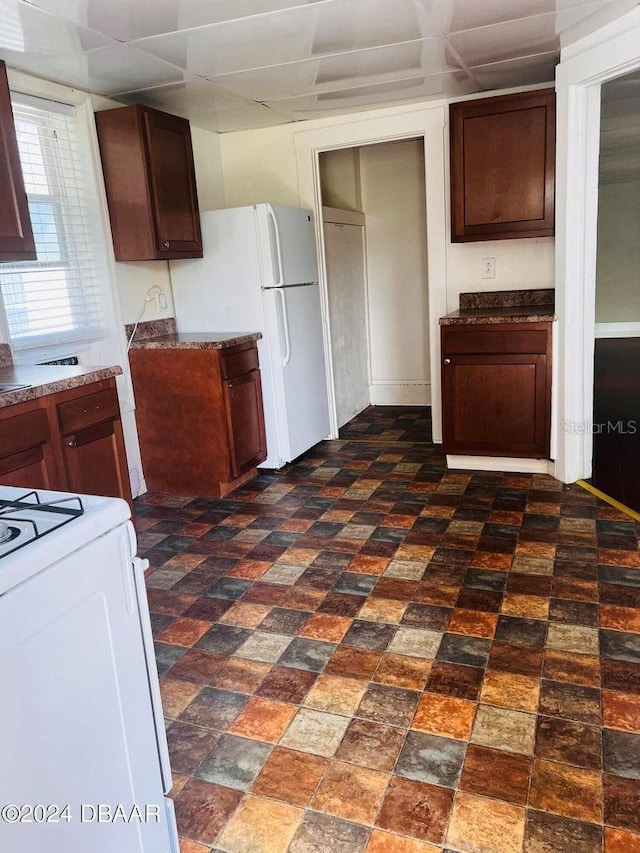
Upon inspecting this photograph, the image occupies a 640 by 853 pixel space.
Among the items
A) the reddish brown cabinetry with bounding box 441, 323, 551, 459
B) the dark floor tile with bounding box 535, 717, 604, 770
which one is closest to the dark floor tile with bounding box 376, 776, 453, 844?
the dark floor tile with bounding box 535, 717, 604, 770

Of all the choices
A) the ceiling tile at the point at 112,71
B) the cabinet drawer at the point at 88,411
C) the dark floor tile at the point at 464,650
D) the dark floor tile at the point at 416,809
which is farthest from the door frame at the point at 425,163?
the dark floor tile at the point at 416,809

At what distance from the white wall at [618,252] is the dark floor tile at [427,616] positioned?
8162 millimetres

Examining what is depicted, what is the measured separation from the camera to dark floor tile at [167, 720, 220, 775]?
5.88 ft

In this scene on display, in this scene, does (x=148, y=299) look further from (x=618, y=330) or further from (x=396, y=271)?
(x=618, y=330)

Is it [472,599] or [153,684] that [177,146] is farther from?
[153,684]

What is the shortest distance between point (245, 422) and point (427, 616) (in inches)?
73.9

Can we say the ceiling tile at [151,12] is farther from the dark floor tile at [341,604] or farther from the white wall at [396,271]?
the white wall at [396,271]

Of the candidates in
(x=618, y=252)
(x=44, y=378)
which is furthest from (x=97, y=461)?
(x=618, y=252)

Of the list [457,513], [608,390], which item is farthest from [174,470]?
[608,390]

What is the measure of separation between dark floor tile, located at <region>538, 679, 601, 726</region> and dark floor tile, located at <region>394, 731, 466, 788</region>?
0.31 m

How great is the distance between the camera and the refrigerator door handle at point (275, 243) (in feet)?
12.9

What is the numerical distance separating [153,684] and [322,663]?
1008 millimetres

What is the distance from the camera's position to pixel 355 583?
272 cm

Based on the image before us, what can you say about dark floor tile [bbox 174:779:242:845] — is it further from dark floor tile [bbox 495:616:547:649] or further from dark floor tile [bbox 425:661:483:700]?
dark floor tile [bbox 495:616:547:649]
